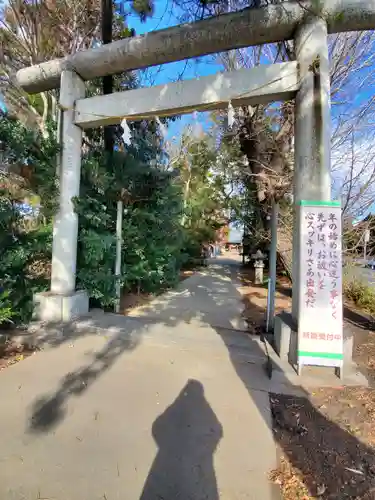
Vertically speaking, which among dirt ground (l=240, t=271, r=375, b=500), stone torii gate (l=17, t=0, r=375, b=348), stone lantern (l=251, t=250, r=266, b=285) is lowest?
dirt ground (l=240, t=271, r=375, b=500)

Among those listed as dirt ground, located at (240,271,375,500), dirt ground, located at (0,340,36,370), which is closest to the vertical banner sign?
dirt ground, located at (240,271,375,500)

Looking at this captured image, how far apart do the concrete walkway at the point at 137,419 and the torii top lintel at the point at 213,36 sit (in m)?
4.16

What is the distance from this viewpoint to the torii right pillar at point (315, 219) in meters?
3.10

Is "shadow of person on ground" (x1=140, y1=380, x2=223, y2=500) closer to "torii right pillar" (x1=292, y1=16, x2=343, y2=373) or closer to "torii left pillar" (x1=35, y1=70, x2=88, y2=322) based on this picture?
"torii right pillar" (x1=292, y1=16, x2=343, y2=373)

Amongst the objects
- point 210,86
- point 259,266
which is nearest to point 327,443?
point 210,86

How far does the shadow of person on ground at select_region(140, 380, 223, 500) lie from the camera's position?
1.71 m

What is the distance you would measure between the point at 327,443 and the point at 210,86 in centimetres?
429

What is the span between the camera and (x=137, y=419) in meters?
2.36

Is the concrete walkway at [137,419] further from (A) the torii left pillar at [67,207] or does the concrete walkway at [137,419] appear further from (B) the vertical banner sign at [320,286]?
(A) the torii left pillar at [67,207]

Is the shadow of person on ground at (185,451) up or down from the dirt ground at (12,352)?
down

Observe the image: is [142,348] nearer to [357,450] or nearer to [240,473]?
[240,473]

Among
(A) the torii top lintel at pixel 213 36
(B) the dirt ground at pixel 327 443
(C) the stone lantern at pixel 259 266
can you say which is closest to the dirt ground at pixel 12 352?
(B) the dirt ground at pixel 327 443

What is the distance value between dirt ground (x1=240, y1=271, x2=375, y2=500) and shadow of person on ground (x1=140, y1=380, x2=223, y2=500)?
0.45 metres

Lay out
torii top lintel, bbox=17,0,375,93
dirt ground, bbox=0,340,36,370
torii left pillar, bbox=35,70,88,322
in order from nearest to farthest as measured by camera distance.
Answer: dirt ground, bbox=0,340,36,370 < torii top lintel, bbox=17,0,375,93 < torii left pillar, bbox=35,70,88,322
